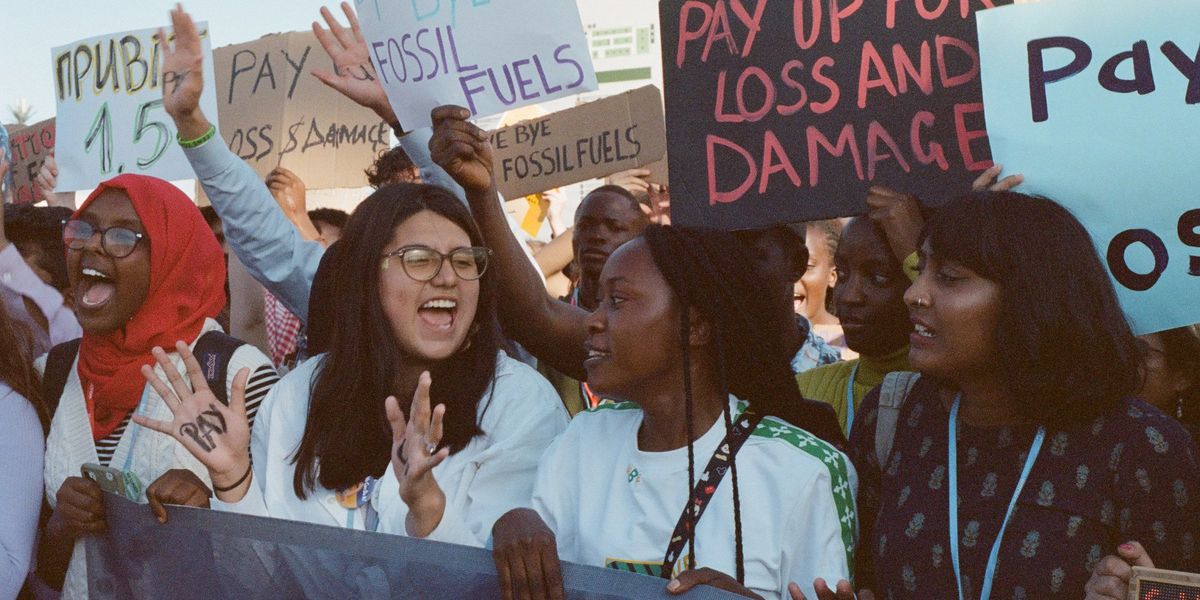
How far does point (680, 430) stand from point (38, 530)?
5.36ft

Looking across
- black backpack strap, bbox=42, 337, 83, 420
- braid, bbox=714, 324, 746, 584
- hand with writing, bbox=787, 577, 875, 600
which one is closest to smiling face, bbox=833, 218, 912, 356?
braid, bbox=714, 324, 746, 584

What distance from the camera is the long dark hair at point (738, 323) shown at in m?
2.72

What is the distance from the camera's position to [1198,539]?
2248 mm

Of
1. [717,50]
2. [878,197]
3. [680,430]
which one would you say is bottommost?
[680,430]

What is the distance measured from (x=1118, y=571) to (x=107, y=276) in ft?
8.45

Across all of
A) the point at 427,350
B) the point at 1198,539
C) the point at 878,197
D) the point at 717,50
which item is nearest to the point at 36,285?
the point at 427,350

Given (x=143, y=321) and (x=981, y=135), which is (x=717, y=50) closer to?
(x=981, y=135)

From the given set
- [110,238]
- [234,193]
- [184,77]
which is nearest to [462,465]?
[110,238]

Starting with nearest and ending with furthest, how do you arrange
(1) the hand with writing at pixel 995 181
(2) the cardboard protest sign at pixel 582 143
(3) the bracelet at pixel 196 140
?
(1) the hand with writing at pixel 995 181 < (3) the bracelet at pixel 196 140 < (2) the cardboard protest sign at pixel 582 143

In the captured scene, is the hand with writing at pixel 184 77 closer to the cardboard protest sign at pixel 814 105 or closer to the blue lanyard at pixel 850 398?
the cardboard protest sign at pixel 814 105

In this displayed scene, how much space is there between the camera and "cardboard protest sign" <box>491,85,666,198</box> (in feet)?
16.9

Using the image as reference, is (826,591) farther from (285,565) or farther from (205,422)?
(205,422)

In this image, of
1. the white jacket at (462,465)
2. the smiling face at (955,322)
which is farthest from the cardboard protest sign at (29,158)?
the smiling face at (955,322)

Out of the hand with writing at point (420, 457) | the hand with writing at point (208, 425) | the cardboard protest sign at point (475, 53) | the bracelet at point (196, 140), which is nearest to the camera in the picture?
the hand with writing at point (420, 457)
